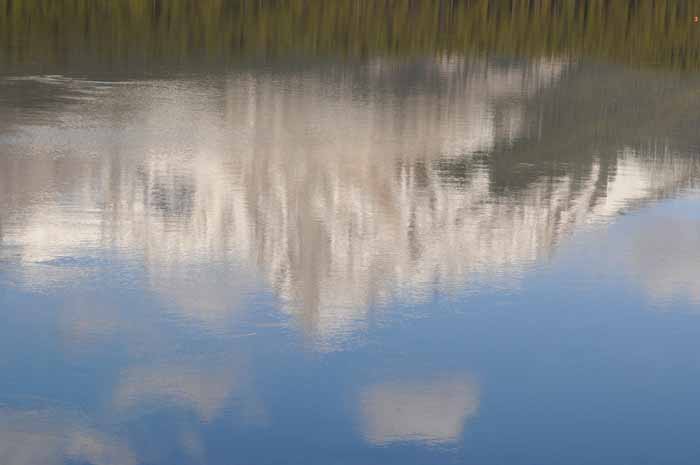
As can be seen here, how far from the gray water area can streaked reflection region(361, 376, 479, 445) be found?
2 cm

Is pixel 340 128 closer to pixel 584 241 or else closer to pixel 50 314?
pixel 584 241

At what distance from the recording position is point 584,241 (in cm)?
1404

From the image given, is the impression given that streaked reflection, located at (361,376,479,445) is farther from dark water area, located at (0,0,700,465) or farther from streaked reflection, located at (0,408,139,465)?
streaked reflection, located at (0,408,139,465)

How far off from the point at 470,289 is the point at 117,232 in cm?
330

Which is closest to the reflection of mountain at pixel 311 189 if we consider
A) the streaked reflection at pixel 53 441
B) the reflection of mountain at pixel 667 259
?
the reflection of mountain at pixel 667 259

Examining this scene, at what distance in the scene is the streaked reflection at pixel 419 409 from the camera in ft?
28.6

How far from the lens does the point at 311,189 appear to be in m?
15.4

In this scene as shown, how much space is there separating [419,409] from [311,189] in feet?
21.3

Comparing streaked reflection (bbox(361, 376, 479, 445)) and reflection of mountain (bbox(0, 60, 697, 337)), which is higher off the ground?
reflection of mountain (bbox(0, 60, 697, 337))

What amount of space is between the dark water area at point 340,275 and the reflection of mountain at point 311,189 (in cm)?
5

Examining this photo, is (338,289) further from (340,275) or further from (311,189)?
(311,189)

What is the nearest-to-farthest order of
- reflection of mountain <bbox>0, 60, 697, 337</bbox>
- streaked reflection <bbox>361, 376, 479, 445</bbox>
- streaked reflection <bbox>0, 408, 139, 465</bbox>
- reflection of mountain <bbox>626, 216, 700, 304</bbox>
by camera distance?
streaked reflection <bbox>0, 408, 139, 465</bbox> → streaked reflection <bbox>361, 376, 479, 445</bbox> → reflection of mountain <bbox>0, 60, 697, 337</bbox> → reflection of mountain <bbox>626, 216, 700, 304</bbox>

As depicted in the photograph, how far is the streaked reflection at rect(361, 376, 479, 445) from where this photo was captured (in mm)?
8703

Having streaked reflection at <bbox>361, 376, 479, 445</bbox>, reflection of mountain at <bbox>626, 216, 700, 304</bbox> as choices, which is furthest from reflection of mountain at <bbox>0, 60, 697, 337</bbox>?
streaked reflection at <bbox>361, 376, 479, 445</bbox>
